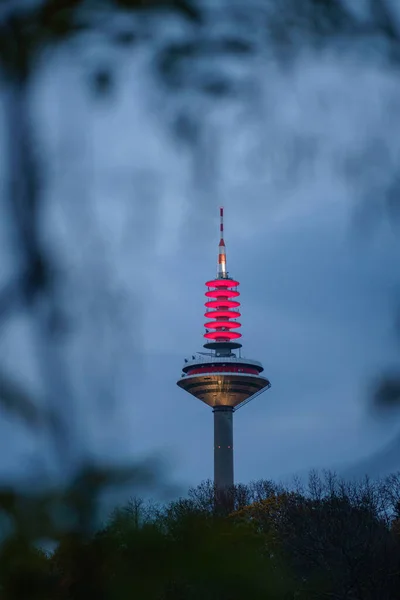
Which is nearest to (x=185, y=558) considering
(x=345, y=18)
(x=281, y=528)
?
(x=345, y=18)

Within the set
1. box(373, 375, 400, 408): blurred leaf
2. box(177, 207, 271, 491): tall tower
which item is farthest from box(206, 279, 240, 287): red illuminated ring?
box(373, 375, 400, 408): blurred leaf

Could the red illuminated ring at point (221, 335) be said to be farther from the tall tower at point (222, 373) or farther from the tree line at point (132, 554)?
the tree line at point (132, 554)

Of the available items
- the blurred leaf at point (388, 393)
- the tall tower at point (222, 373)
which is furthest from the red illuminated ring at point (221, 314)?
the blurred leaf at point (388, 393)

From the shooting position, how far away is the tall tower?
6719cm

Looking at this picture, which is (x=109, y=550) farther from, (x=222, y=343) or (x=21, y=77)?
(x=222, y=343)

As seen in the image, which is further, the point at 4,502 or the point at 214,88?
the point at 214,88

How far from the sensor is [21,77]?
1041 mm

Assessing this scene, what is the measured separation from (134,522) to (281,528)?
932 inches

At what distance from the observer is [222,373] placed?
6694cm

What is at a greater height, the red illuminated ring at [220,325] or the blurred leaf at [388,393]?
the red illuminated ring at [220,325]

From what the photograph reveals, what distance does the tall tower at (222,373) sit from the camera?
67188 millimetres

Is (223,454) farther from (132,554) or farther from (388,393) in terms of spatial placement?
(132,554)

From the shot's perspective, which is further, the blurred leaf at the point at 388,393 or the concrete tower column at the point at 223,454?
the concrete tower column at the point at 223,454

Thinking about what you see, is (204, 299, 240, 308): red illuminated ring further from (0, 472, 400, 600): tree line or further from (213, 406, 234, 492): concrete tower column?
(0, 472, 400, 600): tree line
